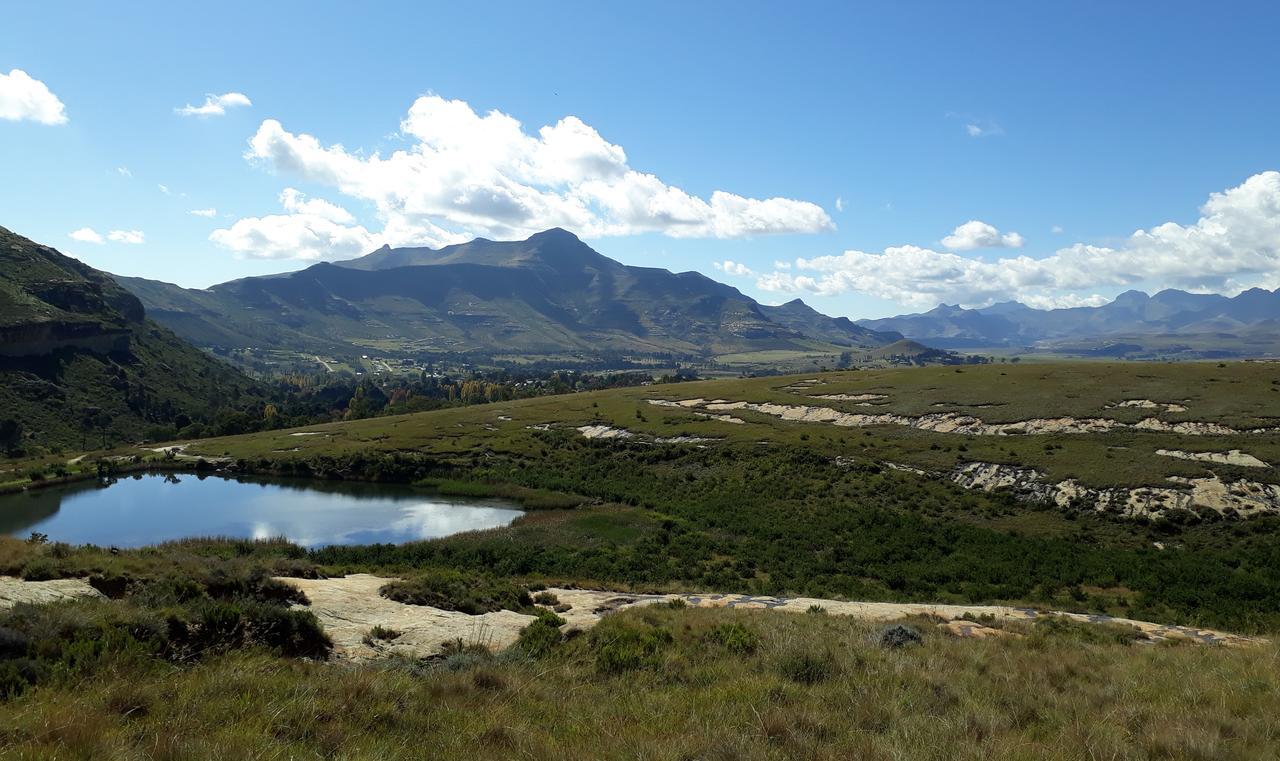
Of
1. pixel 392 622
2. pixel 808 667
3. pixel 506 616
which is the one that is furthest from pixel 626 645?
pixel 392 622

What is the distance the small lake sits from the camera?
186ft

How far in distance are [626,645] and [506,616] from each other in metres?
6.57

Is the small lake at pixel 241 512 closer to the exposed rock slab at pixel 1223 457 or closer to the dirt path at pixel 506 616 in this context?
the dirt path at pixel 506 616

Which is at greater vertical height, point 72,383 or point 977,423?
point 977,423

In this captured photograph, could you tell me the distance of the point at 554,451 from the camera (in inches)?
3125

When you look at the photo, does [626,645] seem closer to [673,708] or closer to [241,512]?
[673,708]

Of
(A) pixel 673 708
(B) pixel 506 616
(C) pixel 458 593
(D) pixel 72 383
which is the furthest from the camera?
(D) pixel 72 383

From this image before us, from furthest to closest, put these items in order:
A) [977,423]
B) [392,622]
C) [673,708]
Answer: [977,423] → [392,622] → [673,708]

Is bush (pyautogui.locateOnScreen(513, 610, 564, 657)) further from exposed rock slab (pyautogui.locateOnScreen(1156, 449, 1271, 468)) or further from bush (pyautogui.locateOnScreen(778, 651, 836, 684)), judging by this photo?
exposed rock slab (pyautogui.locateOnScreen(1156, 449, 1271, 468))

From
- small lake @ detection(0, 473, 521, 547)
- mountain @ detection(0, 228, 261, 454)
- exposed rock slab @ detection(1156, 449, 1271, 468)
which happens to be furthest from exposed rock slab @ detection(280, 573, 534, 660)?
mountain @ detection(0, 228, 261, 454)

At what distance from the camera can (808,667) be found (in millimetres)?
12719

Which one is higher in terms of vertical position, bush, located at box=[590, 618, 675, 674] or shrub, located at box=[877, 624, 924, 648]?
bush, located at box=[590, 618, 675, 674]

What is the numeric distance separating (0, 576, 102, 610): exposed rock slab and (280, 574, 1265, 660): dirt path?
16.4 feet

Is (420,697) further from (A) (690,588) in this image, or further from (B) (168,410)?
(B) (168,410)
